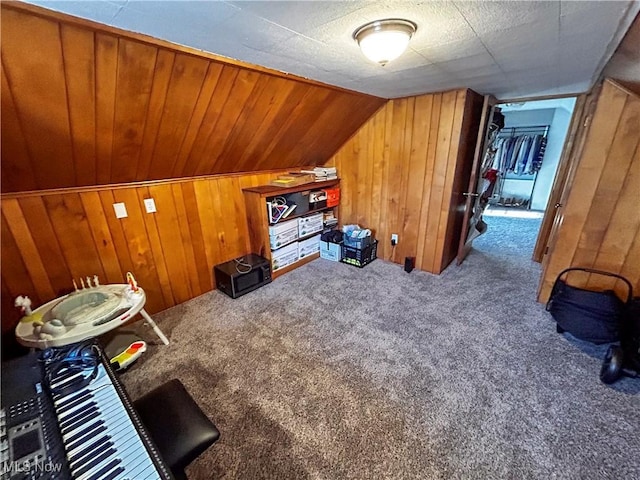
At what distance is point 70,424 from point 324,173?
3014mm

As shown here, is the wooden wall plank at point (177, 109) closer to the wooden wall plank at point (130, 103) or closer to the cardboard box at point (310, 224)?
the wooden wall plank at point (130, 103)

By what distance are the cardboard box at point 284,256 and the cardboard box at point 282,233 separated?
Result: 8 cm

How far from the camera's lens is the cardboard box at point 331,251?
3363 millimetres

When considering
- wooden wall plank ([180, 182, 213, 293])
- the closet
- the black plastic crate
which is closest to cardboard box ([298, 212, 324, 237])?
the black plastic crate

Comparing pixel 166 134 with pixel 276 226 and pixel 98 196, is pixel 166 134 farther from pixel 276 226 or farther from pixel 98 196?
pixel 276 226

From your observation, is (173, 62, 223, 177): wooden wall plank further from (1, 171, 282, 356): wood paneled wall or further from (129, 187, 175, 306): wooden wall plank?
(129, 187, 175, 306): wooden wall plank

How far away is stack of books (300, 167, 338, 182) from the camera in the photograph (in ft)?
10.7

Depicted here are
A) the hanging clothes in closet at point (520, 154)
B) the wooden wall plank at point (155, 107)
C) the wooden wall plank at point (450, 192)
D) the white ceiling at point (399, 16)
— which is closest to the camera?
the white ceiling at point (399, 16)

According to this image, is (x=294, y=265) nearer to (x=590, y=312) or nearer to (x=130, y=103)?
(x=130, y=103)

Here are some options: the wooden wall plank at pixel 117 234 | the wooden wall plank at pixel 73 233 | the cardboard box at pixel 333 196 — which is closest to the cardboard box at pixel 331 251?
the cardboard box at pixel 333 196

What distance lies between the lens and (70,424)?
69 centimetres

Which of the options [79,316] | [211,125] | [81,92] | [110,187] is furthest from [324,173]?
[79,316]

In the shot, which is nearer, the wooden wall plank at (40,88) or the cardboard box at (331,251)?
the wooden wall plank at (40,88)

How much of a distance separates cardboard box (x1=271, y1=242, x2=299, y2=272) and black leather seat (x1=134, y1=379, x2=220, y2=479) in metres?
1.90
